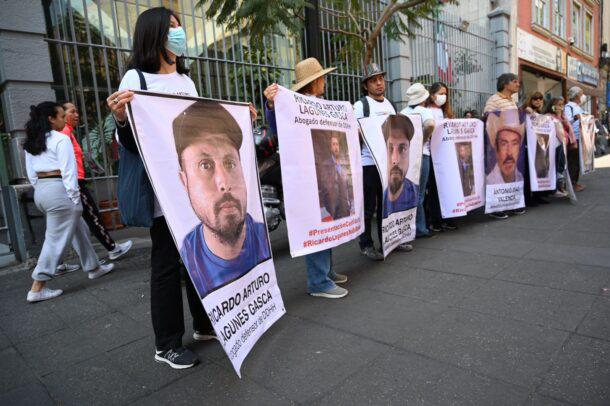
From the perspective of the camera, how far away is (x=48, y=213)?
4.05 meters

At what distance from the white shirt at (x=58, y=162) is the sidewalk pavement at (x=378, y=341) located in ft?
3.40

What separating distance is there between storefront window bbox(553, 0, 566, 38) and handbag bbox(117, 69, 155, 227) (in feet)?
74.8

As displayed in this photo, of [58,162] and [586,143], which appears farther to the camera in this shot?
[586,143]

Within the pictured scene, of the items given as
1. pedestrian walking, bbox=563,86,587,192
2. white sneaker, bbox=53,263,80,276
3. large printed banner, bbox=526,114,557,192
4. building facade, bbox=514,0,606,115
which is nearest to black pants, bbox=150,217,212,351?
white sneaker, bbox=53,263,80,276

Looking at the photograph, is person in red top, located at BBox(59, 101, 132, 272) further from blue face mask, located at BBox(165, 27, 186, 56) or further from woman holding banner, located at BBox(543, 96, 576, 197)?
woman holding banner, located at BBox(543, 96, 576, 197)

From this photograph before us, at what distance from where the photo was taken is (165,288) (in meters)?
2.44

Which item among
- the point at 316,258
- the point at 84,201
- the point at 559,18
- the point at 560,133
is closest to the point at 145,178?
the point at 316,258

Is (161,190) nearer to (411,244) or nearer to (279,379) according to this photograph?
(279,379)

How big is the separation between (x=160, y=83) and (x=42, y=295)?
2.67 meters

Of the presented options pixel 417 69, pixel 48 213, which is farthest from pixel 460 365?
pixel 417 69

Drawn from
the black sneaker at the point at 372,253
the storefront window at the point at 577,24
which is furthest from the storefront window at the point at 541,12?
the black sneaker at the point at 372,253

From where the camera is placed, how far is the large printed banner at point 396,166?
4039mm

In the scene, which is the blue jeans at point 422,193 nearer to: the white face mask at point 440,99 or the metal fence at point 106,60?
the white face mask at point 440,99

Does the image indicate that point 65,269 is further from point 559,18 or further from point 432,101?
point 559,18
